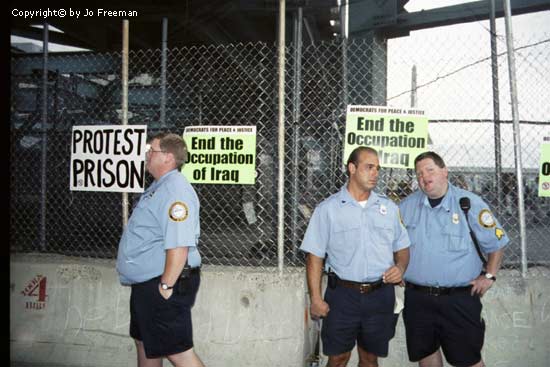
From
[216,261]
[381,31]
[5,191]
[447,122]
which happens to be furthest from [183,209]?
[381,31]

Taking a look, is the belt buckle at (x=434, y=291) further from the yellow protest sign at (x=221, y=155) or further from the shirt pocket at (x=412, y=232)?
the yellow protest sign at (x=221, y=155)

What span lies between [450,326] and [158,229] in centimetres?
236

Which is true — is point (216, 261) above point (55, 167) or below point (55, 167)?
below

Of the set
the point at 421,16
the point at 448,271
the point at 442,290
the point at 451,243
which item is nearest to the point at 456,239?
the point at 451,243

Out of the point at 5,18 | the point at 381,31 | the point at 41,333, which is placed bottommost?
the point at 41,333

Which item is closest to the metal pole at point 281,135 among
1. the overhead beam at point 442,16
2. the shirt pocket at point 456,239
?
the shirt pocket at point 456,239

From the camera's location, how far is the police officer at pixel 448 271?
3.51 m

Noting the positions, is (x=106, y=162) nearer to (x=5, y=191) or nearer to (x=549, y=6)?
(x=5, y=191)

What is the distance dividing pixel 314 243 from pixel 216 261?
1.88 metres

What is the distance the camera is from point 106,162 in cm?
467

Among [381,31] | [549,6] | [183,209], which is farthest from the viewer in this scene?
[381,31]

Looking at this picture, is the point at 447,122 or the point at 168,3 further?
the point at 168,3

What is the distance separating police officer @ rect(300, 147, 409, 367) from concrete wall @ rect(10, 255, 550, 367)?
31.7 inches

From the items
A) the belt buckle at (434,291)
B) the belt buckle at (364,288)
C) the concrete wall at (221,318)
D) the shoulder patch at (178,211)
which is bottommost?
the concrete wall at (221,318)
